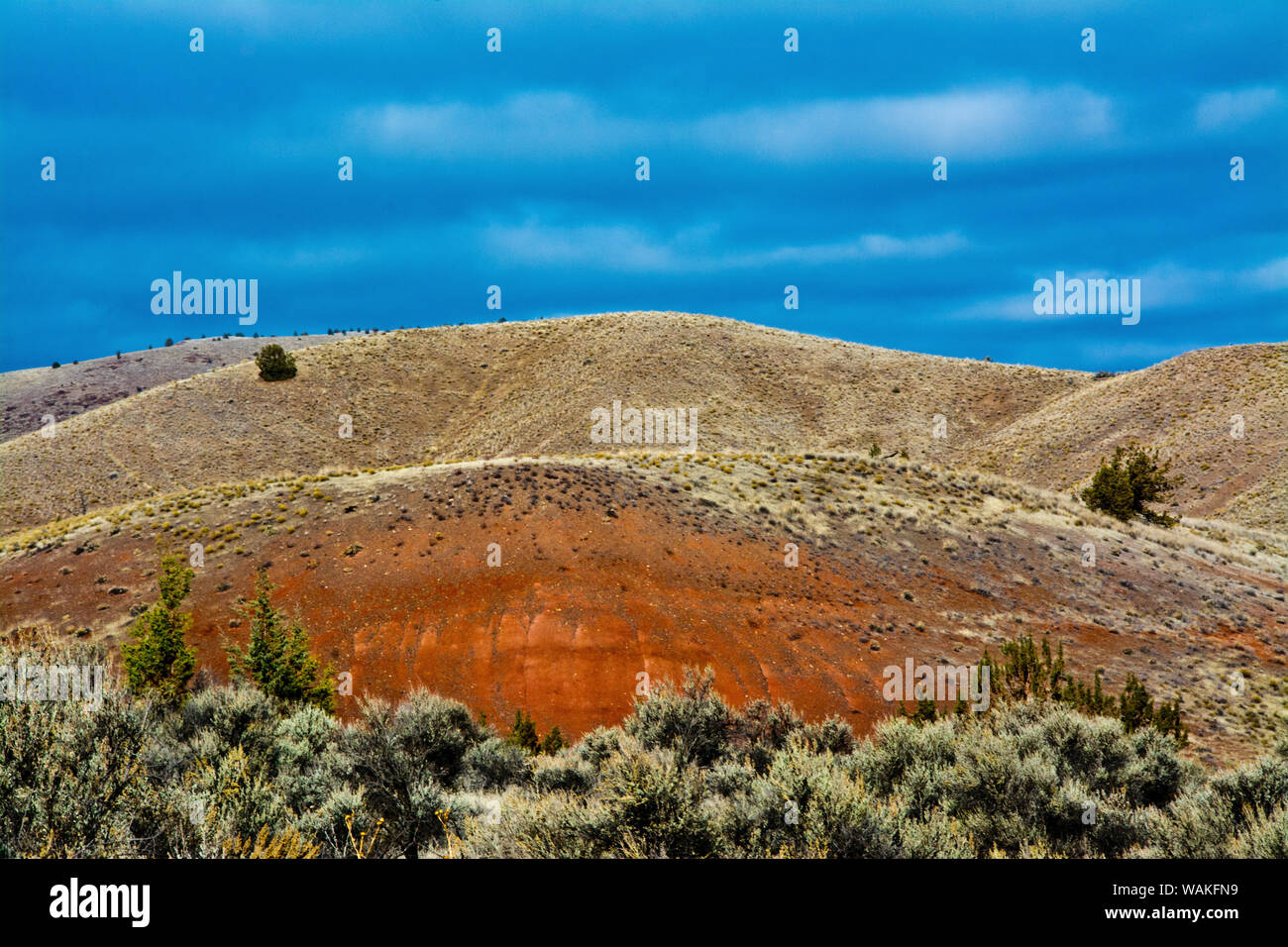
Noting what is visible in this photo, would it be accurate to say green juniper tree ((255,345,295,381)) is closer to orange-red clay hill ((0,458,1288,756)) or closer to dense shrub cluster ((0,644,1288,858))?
orange-red clay hill ((0,458,1288,756))

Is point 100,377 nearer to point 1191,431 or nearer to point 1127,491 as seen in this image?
point 1127,491

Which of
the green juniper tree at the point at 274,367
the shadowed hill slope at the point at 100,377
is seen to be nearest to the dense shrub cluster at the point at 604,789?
the green juniper tree at the point at 274,367

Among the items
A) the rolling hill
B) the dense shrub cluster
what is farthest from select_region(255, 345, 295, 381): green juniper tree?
the dense shrub cluster

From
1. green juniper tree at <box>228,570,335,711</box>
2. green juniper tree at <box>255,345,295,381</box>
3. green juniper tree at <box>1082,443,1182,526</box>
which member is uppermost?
green juniper tree at <box>255,345,295,381</box>

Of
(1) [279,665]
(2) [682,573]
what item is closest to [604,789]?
(1) [279,665]

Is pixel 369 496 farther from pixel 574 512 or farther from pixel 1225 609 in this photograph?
pixel 1225 609

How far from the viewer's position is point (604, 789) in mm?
7340

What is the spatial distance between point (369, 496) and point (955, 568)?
80.0 ft

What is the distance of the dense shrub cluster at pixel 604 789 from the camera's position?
6.68 meters

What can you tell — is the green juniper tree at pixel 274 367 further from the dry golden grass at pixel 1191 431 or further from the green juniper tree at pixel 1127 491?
the green juniper tree at pixel 1127 491

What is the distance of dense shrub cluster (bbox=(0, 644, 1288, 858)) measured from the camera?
21.9 feet

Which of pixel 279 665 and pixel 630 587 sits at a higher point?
pixel 630 587
